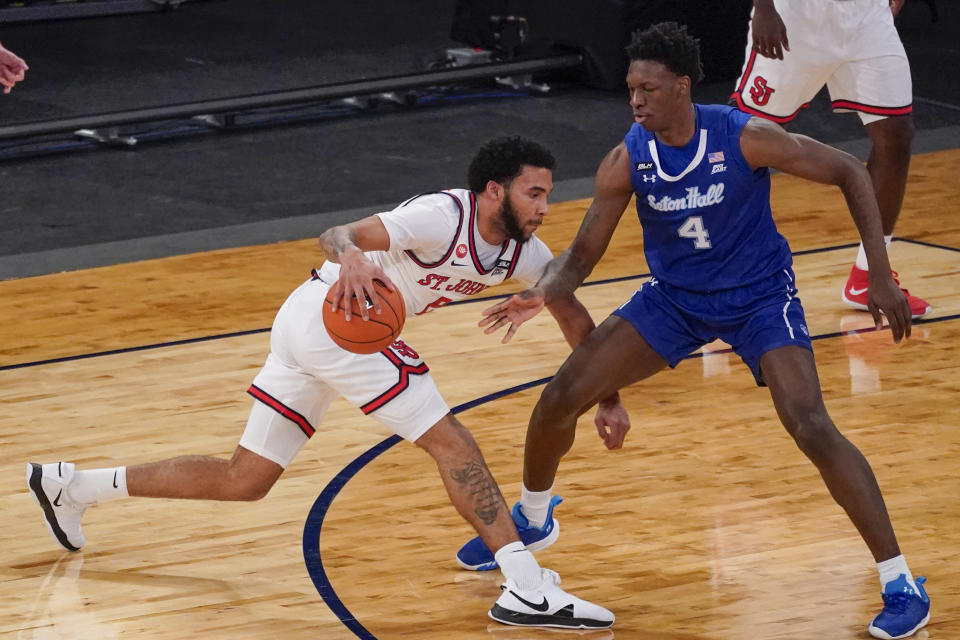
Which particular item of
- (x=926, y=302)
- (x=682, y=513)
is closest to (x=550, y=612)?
(x=682, y=513)

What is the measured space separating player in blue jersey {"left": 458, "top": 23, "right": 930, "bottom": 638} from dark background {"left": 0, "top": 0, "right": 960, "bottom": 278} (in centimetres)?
444

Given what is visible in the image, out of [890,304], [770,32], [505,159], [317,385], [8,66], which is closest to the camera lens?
[890,304]

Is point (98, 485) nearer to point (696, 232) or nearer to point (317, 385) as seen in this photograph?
point (317, 385)

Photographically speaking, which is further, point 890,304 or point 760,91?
point 760,91

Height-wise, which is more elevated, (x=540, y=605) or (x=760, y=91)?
(x=760, y=91)

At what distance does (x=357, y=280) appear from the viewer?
4.41m

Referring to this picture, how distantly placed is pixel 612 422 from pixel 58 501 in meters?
1.76

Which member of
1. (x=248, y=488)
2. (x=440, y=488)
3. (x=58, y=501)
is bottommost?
(x=440, y=488)

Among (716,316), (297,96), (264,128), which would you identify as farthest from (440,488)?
(264,128)

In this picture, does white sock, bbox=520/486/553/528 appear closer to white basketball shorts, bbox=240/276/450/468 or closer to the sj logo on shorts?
white basketball shorts, bbox=240/276/450/468

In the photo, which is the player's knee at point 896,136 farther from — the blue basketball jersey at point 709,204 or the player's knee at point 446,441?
the player's knee at point 446,441

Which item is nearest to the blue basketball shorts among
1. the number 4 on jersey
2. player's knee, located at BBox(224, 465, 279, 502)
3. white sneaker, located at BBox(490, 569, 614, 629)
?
the number 4 on jersey

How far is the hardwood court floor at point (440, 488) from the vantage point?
4.70m

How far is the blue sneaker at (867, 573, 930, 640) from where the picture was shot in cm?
437
